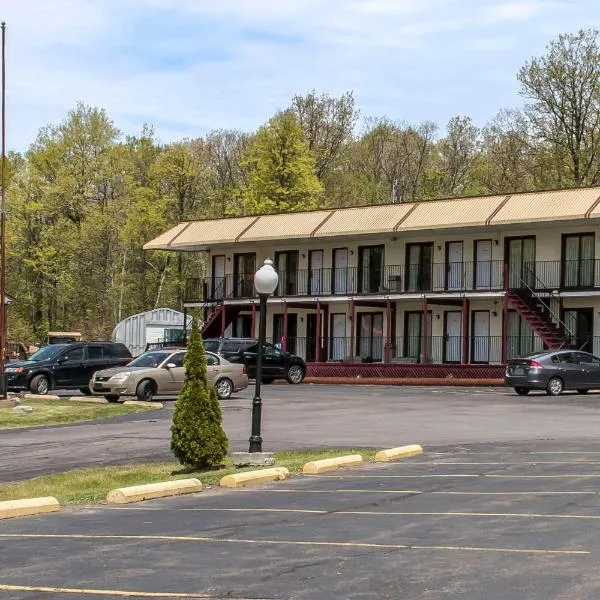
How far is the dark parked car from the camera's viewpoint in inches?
1439

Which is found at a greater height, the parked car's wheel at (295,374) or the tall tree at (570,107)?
the tall tree at (570,107)

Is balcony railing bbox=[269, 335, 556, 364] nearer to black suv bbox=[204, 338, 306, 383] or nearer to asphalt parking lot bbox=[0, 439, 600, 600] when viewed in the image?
black suv bbox=[204, 338, 306, 383]

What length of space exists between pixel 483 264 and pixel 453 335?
11.3 feet

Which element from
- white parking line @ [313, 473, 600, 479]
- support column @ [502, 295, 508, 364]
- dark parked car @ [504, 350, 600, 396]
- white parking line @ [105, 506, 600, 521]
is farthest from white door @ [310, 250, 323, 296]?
white parking line @ [105, 506, 600, 521]

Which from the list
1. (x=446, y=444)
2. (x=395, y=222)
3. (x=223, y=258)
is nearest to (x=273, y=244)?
(x=223, y=258)

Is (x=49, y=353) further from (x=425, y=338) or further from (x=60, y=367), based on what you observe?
(x=425, y=338)

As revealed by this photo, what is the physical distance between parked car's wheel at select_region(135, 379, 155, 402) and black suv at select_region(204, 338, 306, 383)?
29.7ft

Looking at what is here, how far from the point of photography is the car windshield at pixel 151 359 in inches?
1323

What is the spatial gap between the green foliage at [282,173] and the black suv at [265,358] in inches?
852

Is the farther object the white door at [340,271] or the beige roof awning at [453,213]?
the white door at [340,271]

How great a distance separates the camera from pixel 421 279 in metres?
51.6

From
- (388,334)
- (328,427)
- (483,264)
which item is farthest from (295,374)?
(328,427)


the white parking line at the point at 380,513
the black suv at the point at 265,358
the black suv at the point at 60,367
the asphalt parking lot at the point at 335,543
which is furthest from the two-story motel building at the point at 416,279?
the white parking line at the point at 380,513

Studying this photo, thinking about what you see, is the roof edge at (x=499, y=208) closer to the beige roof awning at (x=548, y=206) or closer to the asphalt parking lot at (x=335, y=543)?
the beige roof awning at (x=548, y=206)
